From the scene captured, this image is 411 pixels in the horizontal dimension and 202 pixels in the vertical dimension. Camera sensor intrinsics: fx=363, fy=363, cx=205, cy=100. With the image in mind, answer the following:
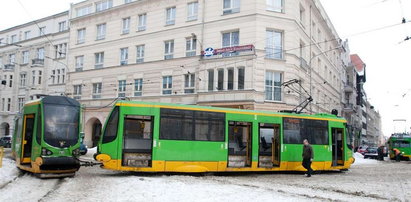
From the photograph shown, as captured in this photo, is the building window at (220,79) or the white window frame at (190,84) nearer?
the building window at (220,79)

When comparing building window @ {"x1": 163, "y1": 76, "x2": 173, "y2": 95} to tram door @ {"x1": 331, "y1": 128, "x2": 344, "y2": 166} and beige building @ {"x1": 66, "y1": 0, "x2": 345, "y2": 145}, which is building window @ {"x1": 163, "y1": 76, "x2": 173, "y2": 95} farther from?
tram door @ {"x1": 331, "y1": 128, "x2": 344, "y2": 166}

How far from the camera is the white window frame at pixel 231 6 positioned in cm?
2741

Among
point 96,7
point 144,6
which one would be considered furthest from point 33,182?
point 96,7

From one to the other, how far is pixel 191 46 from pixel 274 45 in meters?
6.77

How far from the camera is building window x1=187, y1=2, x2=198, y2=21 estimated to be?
1166 inches

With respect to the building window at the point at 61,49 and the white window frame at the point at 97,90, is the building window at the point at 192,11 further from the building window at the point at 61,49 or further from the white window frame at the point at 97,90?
the building window at the point at 61,49

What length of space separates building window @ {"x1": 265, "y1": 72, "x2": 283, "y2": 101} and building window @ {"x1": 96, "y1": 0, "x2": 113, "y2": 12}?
60.1ft

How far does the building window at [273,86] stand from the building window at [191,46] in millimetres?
6448

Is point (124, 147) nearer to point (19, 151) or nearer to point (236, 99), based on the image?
point (19, 151)

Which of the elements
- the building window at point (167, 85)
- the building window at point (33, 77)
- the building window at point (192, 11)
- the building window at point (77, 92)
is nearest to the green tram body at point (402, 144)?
the building window at point (167, 85)

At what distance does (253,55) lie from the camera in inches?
1014

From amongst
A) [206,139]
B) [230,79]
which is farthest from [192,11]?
[206,139]

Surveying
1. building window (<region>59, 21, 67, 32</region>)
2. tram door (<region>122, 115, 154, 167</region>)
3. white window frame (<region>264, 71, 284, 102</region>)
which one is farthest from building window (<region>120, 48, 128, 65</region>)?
tram door (<region>122, 115, 154, 167</region>)

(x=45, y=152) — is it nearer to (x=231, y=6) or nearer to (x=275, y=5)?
(x=231, y=6)
